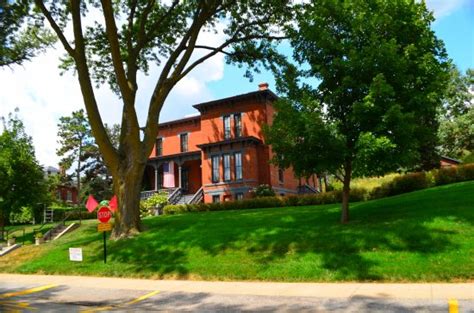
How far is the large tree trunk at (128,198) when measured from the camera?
1903cm

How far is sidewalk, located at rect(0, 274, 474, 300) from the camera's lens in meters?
8.89

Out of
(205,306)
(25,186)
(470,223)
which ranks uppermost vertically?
(25,186)

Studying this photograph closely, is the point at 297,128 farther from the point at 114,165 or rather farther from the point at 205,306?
the point at 114,165

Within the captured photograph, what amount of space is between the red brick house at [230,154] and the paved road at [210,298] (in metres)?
23.0

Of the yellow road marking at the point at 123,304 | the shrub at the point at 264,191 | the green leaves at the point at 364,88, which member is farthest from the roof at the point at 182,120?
the yellow road marking at the point at 123,304

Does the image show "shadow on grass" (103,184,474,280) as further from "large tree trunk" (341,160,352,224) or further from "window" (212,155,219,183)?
"window" (212,155,219,183)

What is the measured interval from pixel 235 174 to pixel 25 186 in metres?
16.1

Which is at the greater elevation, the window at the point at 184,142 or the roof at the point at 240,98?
the roof at the point at 240,98

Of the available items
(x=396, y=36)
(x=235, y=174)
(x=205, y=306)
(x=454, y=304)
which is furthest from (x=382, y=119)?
(x=235, y=174)

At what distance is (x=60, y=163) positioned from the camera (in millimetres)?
58312

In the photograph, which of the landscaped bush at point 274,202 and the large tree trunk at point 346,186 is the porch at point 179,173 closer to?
the landscaped bush at point 274,202

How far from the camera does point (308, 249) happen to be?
13164mm

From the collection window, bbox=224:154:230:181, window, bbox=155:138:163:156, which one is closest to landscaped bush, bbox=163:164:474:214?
window, bbox=224:154:230:181

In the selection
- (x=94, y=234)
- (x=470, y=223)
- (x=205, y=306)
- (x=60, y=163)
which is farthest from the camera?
(x=60, y=163)
